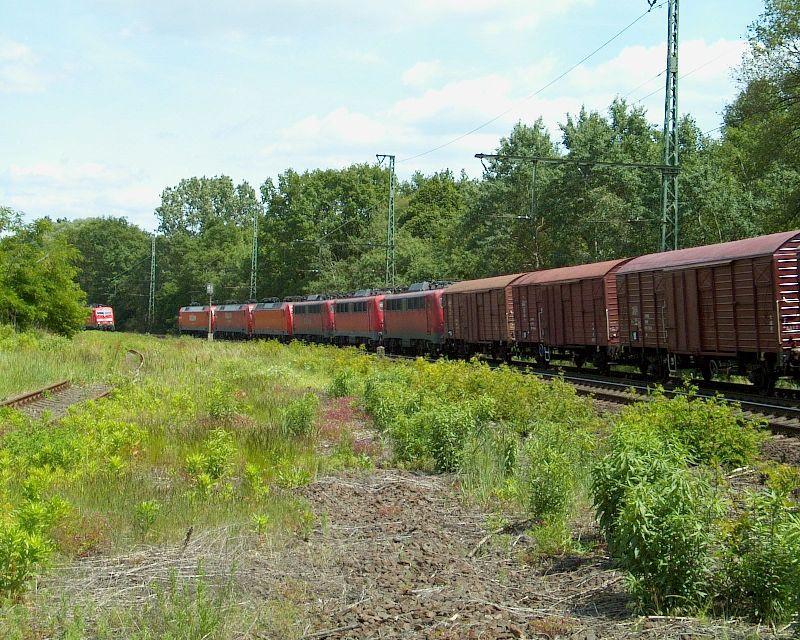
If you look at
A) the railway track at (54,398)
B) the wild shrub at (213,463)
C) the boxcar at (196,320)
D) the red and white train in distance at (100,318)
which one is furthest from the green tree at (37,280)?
the red and white train in distance at (100,318)

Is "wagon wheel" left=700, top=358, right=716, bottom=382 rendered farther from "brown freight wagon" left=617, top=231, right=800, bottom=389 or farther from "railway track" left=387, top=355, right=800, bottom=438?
"railway track" left=387, top=355, right=800, bottom=438

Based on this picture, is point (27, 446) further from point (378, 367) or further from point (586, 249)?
point (586, 249)

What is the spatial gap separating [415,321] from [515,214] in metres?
15.4

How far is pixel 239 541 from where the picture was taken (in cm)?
791

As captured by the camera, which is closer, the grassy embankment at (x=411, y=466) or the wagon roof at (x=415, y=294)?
the grassy embankment at (x=411, y=466)

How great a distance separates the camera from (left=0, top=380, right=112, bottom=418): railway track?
19.1 m

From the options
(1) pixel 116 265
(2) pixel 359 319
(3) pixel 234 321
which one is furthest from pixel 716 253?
(1) pixel 116 265

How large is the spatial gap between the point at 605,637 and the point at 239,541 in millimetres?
3588

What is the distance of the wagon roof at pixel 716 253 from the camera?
16.8 meters

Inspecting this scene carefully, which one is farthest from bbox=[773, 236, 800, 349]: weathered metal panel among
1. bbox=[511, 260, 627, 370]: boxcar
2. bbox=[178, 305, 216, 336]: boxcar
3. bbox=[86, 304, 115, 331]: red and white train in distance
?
bbox=[86, 304, 115, 331]: red and white train in distance

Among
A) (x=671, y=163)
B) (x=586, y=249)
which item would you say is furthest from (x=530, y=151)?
(x=671, y=163)

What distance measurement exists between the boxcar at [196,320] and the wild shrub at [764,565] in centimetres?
6722

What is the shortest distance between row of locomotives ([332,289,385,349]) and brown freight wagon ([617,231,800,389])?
2123 centimetres

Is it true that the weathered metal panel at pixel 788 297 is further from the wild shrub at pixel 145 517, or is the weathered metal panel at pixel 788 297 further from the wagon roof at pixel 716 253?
the wild shrub at pixel 145 517
